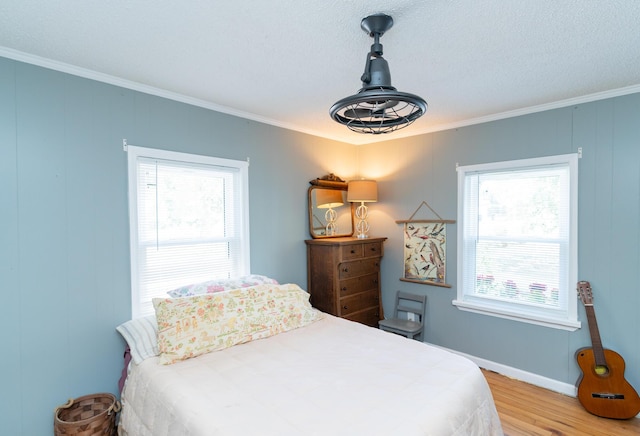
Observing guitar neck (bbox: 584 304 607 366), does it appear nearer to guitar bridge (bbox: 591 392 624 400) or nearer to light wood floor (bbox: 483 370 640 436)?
guitar bridge (bbox: 591 392 624 400)

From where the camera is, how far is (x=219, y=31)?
1740mm

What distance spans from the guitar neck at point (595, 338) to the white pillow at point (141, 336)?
128 inches

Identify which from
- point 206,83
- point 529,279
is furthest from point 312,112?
point 529,279

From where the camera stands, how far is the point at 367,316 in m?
3.73

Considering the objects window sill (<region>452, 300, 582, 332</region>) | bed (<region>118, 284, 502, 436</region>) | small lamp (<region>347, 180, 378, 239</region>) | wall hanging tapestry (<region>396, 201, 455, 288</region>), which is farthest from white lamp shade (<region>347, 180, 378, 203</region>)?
bed (<region>118, 284, 502, 436</region>)

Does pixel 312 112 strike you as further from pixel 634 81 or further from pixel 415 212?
pixel 634 81

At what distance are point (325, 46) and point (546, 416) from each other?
3.09m

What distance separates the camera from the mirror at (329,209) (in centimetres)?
373

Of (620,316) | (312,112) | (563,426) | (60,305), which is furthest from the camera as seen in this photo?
(312,112)

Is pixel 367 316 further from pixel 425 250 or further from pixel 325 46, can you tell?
pixel 325 46

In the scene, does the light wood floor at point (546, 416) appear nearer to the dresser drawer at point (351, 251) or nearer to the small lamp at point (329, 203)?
the dresser drawer at point (351, 251)

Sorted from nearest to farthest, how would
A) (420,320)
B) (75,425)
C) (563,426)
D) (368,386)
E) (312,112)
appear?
(368,386) < (75,425) < (563,426) < (312,112) < (420,320)

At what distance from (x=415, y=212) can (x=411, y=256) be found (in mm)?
508


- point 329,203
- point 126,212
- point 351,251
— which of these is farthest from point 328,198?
point 126,212
